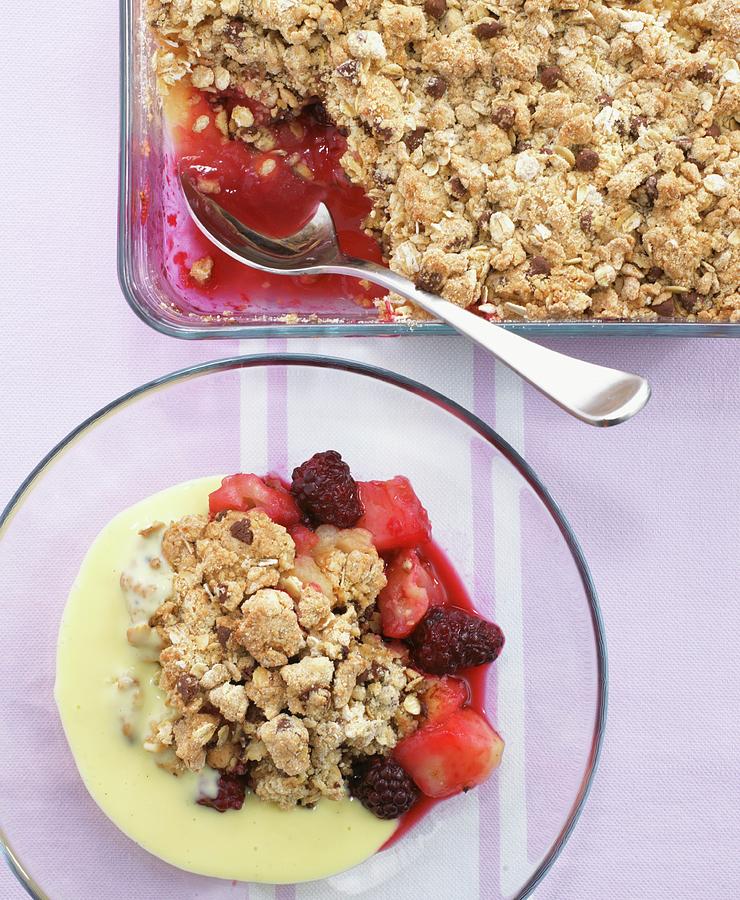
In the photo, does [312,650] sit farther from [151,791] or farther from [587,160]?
[587,160]

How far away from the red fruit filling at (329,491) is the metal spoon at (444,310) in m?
0.27

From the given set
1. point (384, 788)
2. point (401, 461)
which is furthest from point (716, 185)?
point (384, 788)

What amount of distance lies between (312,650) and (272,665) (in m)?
0.06

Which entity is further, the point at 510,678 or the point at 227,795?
the point at 510,678

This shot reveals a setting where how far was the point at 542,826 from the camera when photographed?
1403 millimetres

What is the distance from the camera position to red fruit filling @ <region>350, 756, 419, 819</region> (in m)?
1.27

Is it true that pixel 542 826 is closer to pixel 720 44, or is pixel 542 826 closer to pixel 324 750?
pixel 324 750

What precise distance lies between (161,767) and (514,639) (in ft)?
1.87

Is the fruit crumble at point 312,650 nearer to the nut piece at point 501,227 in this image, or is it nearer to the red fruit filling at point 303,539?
the red fruit filling at point 303,539

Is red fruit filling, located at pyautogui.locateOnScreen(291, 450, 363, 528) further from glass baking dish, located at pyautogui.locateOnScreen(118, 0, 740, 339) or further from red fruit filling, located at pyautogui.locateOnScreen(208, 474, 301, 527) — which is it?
glass baking dish, located at pyautogui.locateOnScreen(118, 0, 740, 339)

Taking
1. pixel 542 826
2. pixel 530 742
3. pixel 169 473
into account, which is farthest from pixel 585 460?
pixel 169 473

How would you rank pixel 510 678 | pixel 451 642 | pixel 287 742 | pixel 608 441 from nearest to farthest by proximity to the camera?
pixel 287 742
pixel 451 642
pixel 510 678
pixel 608 441

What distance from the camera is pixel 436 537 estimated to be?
57.5 inches

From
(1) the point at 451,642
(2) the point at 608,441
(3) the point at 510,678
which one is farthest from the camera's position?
(2) the point at 608,441
